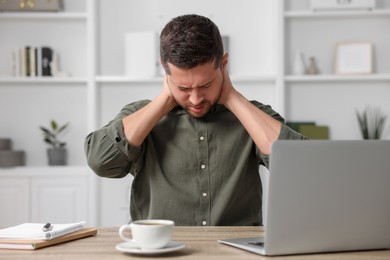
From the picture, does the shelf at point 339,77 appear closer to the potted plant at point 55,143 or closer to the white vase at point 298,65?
the white vase at point 298,65

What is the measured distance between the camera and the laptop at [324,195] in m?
1.38

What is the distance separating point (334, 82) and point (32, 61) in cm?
207

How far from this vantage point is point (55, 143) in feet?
14.3

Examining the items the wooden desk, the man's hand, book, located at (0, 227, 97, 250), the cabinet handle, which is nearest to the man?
the man's hand

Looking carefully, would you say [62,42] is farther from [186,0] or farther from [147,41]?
[186,0]

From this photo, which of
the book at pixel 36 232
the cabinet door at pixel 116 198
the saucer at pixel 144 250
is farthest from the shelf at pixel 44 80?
the saucer at pixel 144 250

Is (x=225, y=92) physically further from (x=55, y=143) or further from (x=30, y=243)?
(x=55, y=143)

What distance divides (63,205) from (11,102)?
84cm

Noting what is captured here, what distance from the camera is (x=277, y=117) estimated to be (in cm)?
232

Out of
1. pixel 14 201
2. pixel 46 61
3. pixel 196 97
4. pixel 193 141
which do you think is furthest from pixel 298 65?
pixel 196 97

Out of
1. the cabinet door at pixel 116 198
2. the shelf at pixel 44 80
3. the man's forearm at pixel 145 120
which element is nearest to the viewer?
the man's forearm at pixel 145 120

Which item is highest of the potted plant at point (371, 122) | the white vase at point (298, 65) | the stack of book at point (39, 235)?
the white vase at point (298, 65)

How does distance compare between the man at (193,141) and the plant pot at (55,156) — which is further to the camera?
the plant pot at (55,156)

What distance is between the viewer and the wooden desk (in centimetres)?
144
